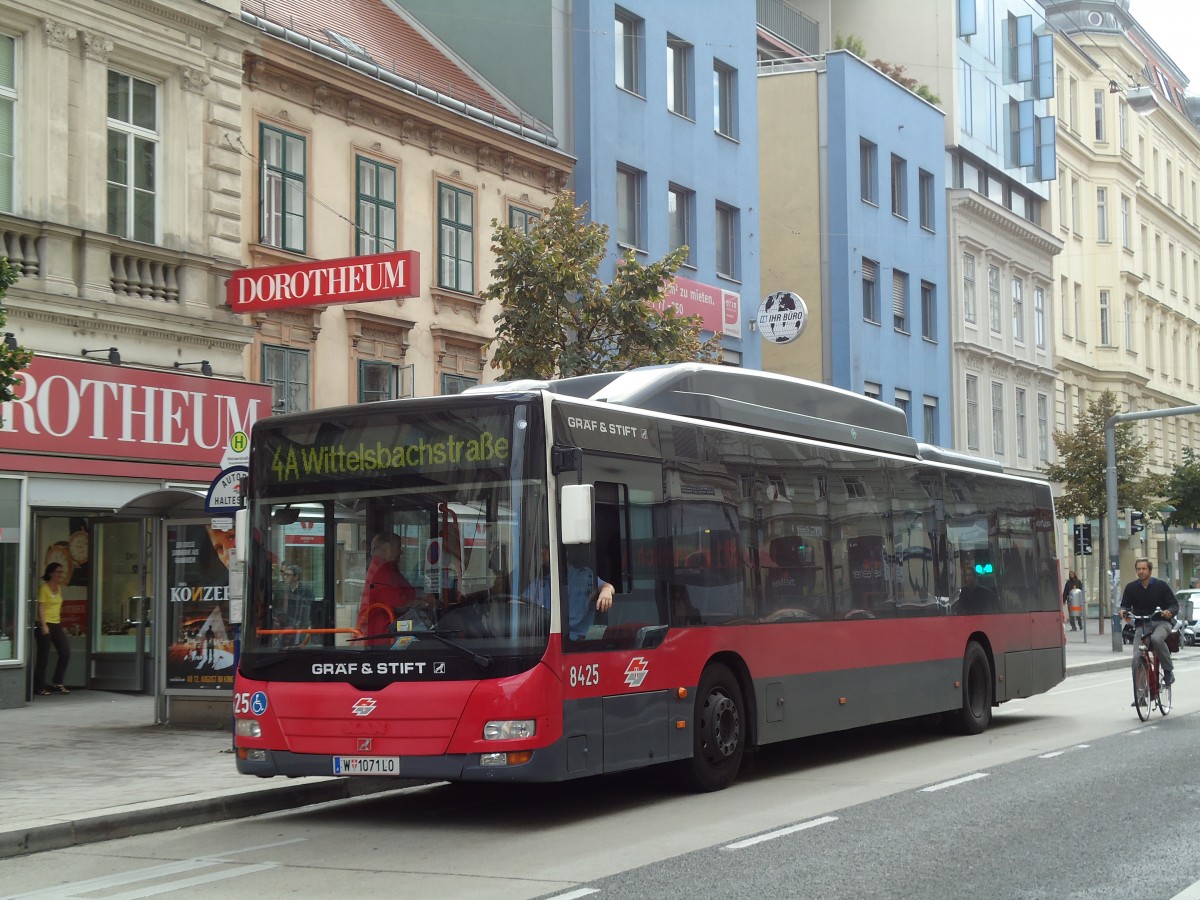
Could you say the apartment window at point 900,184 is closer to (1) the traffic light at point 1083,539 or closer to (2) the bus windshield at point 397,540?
(1) the traffic light at point 1083,539

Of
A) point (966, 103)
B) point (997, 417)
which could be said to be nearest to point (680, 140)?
point (966, 103)

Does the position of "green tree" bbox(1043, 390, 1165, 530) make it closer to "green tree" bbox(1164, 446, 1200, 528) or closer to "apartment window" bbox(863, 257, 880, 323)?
"apartment window" bbox(863, 257, 880, 323)

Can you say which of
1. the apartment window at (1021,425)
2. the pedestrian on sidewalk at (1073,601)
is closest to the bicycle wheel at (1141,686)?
the pedestrian on sidewalk at (1073,601)

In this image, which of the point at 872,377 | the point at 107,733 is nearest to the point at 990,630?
the point at 107,733

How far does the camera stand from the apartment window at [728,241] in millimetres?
36469

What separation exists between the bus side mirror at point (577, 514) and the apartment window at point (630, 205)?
22.4 m

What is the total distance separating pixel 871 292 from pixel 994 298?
9069 mm

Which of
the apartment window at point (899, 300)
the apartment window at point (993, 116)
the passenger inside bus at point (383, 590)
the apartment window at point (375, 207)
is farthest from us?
the apartment window at point (993, 116)

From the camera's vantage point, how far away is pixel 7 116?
19.9 metres

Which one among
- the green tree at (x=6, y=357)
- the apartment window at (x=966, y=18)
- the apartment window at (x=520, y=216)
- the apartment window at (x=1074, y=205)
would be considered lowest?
the green tree at (x=6, y=357)

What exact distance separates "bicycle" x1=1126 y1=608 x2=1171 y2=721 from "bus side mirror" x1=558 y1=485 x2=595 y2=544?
983cm

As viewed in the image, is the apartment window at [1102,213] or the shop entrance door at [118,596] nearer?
the shop entrance door at [118,596]

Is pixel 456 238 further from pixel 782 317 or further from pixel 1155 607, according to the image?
pixel 1155 607

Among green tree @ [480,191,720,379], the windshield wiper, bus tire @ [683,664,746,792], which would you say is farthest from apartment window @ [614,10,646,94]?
the windshield wiper
